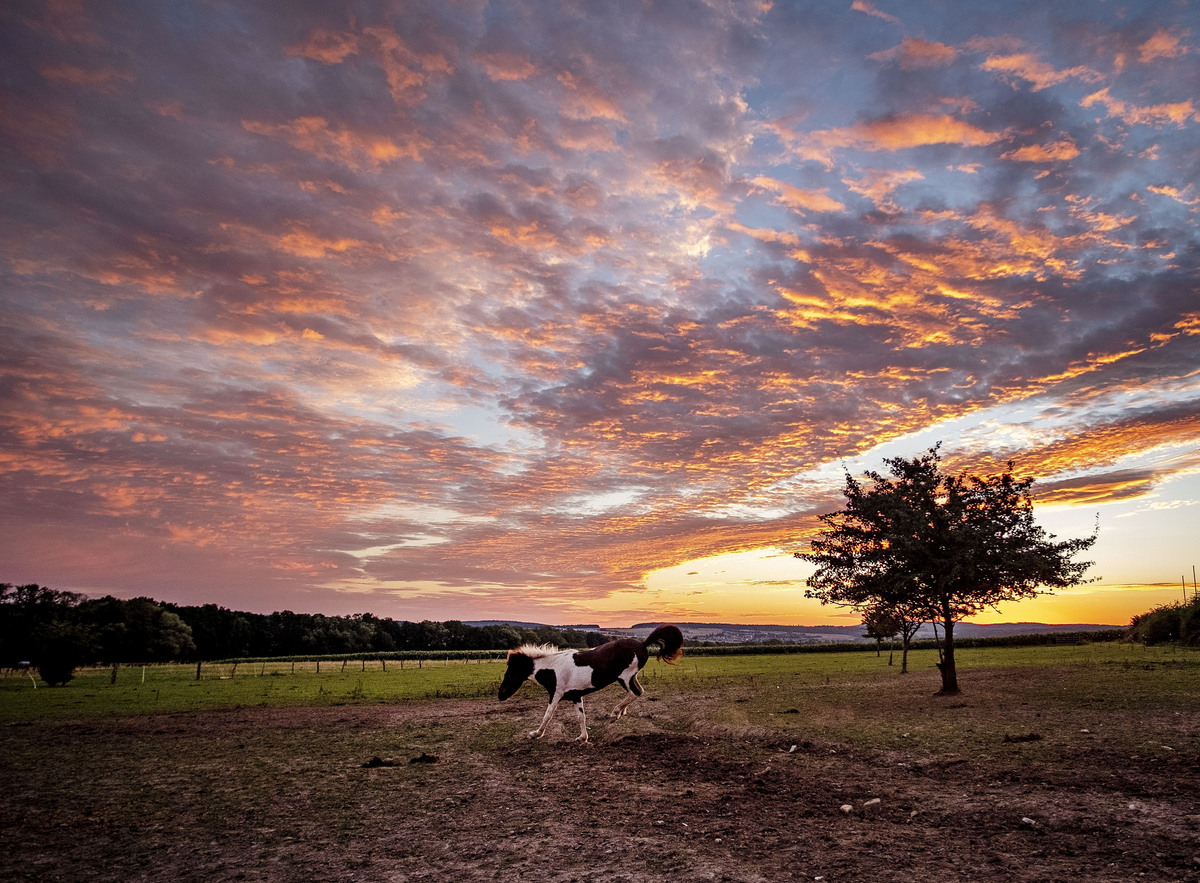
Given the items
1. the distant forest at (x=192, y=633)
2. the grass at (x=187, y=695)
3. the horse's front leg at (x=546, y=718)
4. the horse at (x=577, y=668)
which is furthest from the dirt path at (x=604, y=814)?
the distant forest at (x=192, y=633)

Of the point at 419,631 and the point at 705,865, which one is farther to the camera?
the point at 419,631

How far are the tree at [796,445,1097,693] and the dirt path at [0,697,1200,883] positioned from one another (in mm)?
11057

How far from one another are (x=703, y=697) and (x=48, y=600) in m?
138

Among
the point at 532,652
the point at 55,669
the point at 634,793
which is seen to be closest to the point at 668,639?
the point at 532,652

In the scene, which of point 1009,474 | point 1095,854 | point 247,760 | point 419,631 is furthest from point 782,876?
A: point 419,631

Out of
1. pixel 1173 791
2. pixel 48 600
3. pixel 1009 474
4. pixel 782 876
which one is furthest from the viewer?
pixel 48 600

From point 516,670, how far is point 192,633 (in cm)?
12681

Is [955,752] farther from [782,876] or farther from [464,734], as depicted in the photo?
[464,734]

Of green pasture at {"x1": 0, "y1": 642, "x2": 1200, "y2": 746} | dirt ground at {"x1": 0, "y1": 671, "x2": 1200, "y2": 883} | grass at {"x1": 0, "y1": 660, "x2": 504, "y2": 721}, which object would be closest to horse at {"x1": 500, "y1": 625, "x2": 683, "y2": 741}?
dirt ground at {"x1": 0, "y1": 671, "x2": 1200, "y2": 883}

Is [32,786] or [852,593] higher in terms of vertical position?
[852,593]

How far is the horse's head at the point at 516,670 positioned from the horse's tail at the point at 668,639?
3677mm

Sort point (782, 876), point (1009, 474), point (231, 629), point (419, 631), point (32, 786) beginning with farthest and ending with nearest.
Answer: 1. point (419, 631)
2. point (231, 629)
3. point (1009, 474)
4. point (32, 786)
5. point (782, 876)

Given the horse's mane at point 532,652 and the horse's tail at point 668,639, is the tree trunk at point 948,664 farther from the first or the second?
the horse's mane at point 532,652

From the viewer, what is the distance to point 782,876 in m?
7.03
